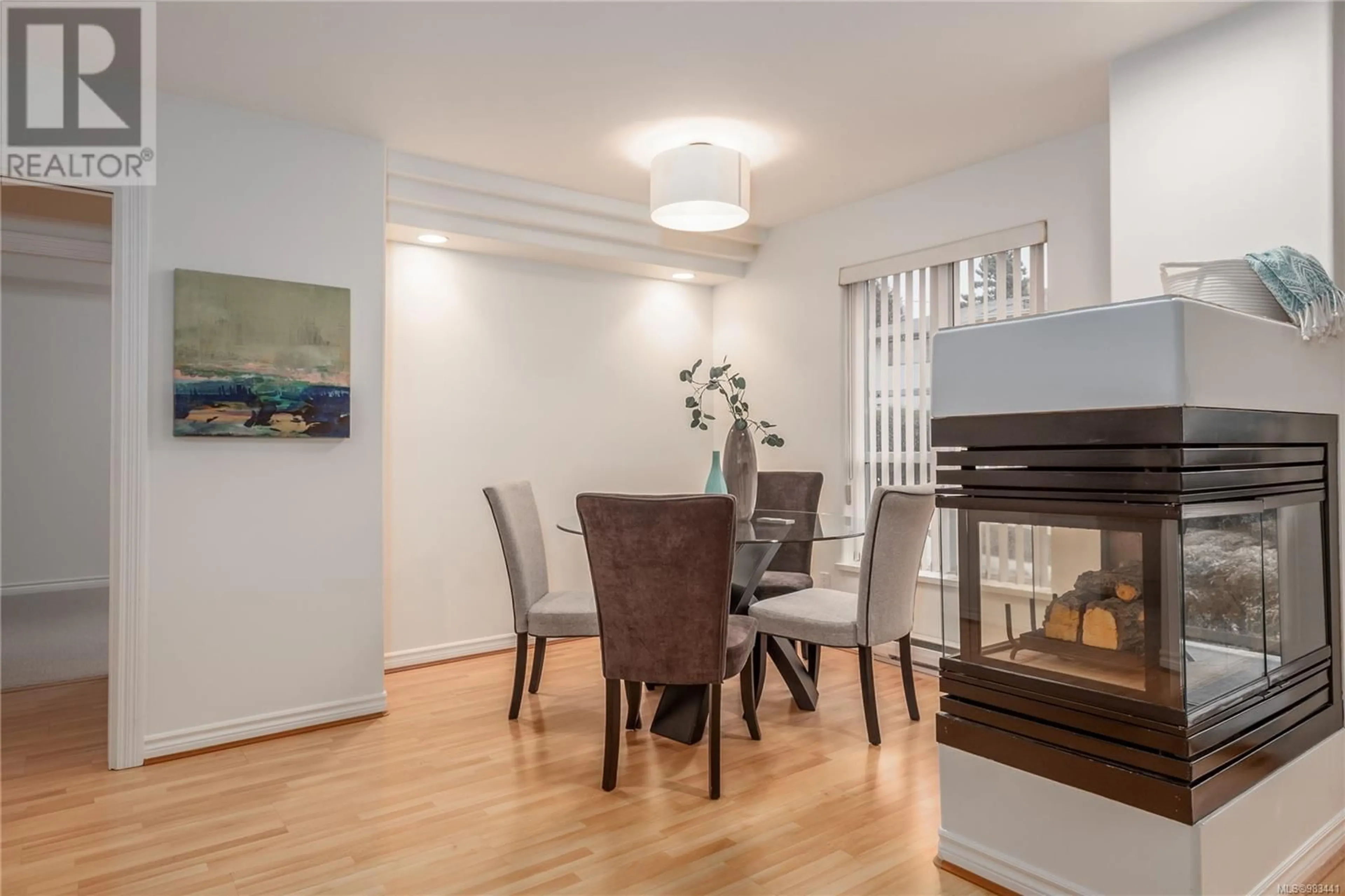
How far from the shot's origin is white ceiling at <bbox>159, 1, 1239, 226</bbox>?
252 cm

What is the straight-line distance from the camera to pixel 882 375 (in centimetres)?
446

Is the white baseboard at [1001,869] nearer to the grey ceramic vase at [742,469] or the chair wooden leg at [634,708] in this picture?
the chair wooden leg at [634,708]

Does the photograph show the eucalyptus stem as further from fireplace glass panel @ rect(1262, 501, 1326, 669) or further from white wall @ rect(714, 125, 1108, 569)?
fireplace glass panel @ rect(1262, 501, 1326, 669)

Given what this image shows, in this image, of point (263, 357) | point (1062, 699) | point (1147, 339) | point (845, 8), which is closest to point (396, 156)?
point (263, 357)

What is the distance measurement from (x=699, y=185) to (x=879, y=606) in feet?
6.31

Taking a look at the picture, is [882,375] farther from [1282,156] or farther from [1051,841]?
[1051,841]

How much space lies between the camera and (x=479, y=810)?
8.38 ft

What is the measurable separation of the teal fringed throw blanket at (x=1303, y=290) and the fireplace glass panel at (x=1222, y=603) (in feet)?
1.92

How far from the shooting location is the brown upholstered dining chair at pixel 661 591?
2.57m

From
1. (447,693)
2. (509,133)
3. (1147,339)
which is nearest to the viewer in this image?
(1147,339)

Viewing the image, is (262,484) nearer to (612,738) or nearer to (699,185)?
(612,738)

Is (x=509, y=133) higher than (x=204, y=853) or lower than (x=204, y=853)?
higher

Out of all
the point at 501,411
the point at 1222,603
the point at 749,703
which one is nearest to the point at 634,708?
the point at 749,703

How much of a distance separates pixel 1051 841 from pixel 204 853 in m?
2.36
